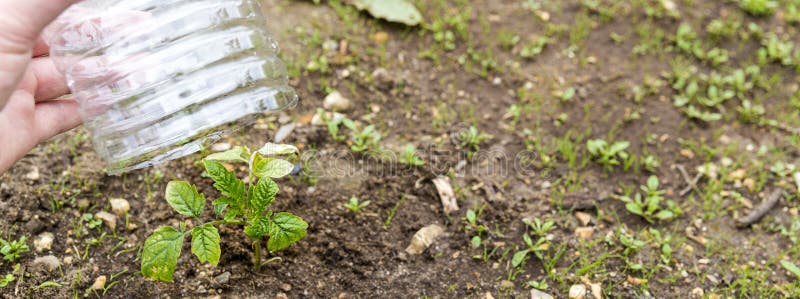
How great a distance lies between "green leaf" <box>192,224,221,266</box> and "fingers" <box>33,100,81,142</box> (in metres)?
0.71

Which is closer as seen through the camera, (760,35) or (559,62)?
(559,62)

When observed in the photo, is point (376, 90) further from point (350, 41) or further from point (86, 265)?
point (86, 265)

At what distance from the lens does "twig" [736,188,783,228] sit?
10.4 ft

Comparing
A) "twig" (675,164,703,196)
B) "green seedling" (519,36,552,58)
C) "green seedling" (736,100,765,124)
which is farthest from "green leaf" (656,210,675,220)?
"green seedling" (519,36,552,58)

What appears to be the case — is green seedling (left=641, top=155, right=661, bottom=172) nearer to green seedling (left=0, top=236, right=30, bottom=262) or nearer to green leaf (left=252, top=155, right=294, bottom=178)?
green leaf (left=252, top=155, right=294, bottom=178)

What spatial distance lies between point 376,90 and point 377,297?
4.15ft

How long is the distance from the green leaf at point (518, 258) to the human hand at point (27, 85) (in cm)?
Answer: 181

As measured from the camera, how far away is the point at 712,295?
9.32ft

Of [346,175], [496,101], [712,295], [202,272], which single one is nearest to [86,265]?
[202,272]

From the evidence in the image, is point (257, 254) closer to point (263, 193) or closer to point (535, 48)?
point (263, 193)

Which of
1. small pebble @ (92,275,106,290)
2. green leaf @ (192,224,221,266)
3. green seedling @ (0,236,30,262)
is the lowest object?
small pebble @ (92,275,106,290)

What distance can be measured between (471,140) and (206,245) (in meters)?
1.47

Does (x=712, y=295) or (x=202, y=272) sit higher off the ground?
(x=202, y=272)

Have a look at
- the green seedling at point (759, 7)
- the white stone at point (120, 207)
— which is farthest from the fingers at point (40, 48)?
the green seedling at point (759, 7)
